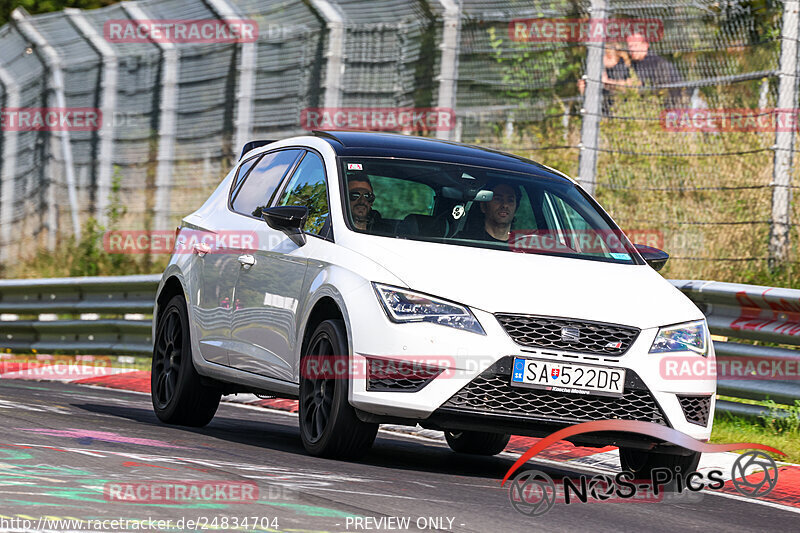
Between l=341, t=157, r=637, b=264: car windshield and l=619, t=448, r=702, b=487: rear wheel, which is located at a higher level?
l=341, t=157, r=637, b=264: car windshield

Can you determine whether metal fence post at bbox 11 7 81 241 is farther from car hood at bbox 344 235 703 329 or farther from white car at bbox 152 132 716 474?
car hood at bbox 344 235 703 329

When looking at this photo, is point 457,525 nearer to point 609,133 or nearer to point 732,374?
point 732,374

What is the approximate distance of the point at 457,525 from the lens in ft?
18.5

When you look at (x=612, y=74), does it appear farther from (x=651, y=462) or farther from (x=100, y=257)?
(x=100, y=257)

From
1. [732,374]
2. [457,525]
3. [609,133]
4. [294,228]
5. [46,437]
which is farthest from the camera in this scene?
[609,133]

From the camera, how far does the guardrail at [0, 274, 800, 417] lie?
9.64 metres

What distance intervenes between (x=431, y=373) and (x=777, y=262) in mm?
6502

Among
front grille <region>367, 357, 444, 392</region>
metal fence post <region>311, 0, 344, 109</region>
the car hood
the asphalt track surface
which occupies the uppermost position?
metal fence post <region>311, 0, 344, 109</region>

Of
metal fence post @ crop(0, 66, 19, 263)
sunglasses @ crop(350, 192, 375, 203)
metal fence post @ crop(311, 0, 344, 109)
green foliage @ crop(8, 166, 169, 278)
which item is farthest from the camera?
metal fence post @ crop(0, 66, 19, 263)

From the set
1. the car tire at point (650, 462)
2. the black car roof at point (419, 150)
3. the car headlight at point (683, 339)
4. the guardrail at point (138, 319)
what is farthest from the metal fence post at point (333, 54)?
the car headlight at point (683, 339)

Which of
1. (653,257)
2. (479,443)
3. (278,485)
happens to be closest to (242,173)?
(479,443)

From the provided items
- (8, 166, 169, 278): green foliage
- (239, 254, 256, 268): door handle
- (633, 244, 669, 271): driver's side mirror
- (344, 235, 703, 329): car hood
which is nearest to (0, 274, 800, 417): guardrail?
(633, 244, 669, 271): driver's side mirror

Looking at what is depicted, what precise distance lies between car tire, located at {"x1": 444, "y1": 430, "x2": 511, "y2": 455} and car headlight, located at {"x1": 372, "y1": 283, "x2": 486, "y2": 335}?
218 cm

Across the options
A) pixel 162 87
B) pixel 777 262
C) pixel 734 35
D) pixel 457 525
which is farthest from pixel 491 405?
pixel 162 87
